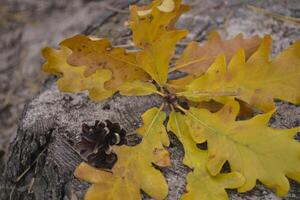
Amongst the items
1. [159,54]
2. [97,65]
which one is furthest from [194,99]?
[97,65]

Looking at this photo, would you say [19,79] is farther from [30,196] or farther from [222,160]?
[222,160]

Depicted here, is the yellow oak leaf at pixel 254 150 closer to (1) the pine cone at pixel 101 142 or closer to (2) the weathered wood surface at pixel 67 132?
(2) the weathered wood surface at pixel 67 132

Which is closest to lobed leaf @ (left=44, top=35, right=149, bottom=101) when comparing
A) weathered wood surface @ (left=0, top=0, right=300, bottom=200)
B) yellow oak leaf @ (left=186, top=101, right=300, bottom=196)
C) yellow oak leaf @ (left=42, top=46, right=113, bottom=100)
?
yellow oak leaf @ (left=42, top=46, right=113, bottom=100)

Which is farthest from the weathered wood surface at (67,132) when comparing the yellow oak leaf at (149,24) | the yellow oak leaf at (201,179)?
the yellow oak leaf at (149,24)

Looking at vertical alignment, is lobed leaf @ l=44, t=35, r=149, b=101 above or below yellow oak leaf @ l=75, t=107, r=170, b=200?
above

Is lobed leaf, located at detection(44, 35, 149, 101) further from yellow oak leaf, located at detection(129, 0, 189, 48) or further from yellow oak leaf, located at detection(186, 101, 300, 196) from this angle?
yellow oak leaf, located at detection(186, 101, 300, 196)

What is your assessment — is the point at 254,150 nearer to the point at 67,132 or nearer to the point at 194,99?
the point at 194,99

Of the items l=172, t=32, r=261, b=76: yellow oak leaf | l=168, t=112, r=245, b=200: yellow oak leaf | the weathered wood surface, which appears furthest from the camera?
l=172, t=32, r=261, b=76: yellow oak leaf

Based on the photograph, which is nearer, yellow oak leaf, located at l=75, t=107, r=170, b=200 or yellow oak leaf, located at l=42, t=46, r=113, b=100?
yellow oak leaf, located at l=75, t=107, r=170, b=200
